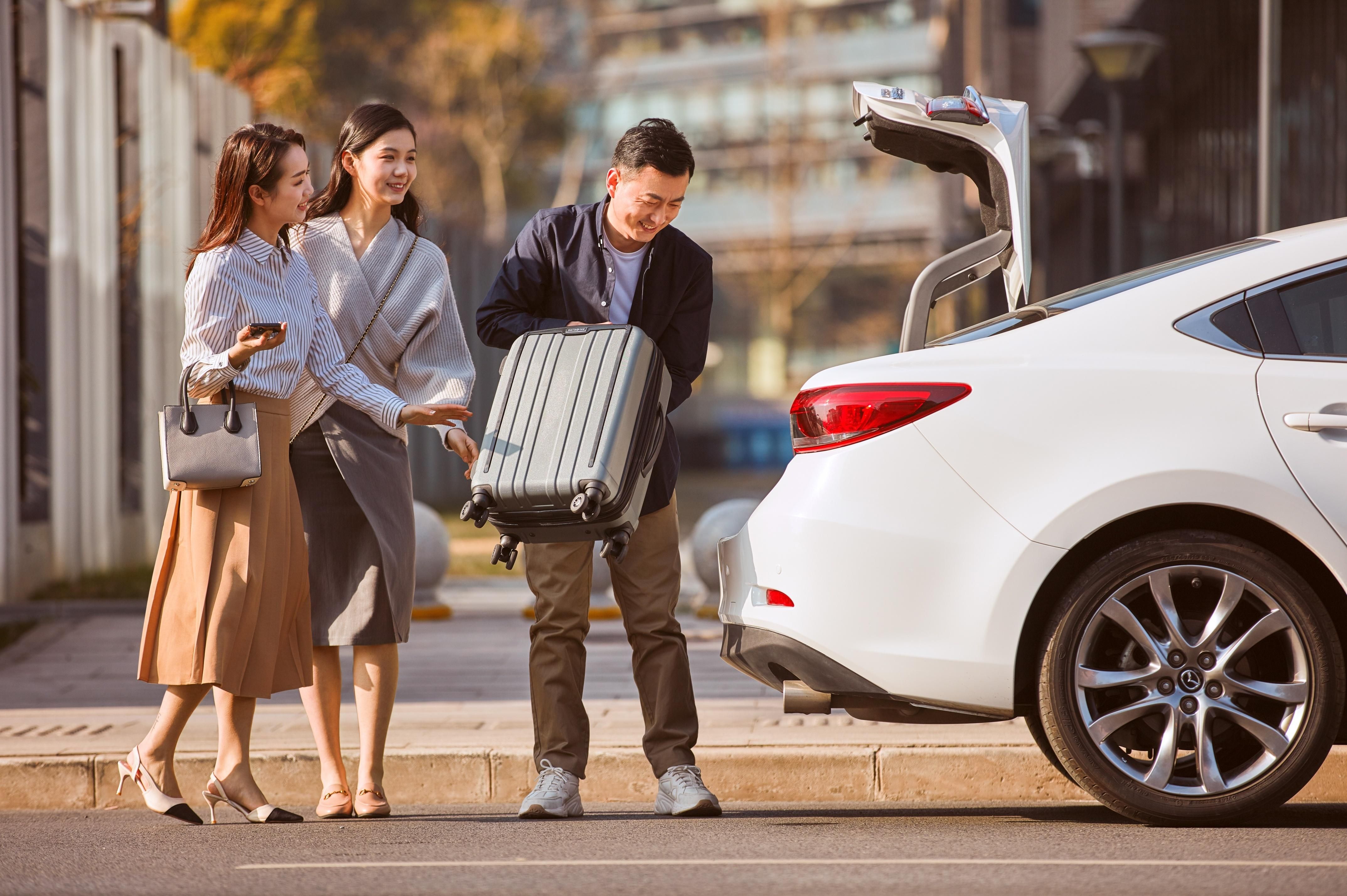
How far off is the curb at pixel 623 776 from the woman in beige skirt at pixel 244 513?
1.70ft

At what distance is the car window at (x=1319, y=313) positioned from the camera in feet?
14.4

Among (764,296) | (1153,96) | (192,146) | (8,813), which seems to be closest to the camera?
(8,813)

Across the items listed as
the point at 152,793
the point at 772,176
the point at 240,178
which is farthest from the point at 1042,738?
the point at 772,176

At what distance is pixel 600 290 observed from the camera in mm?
4852

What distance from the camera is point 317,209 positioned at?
4898 millimetres

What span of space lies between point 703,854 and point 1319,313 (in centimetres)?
208

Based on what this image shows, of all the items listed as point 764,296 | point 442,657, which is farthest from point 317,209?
point 764,296

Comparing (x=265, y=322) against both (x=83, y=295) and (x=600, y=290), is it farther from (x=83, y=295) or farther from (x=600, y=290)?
(x=83, y=295)

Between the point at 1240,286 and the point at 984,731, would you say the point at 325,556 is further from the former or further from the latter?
the point at 1240,286

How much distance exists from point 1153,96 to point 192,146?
13.4m

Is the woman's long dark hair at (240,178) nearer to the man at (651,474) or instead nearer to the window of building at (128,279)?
the man at (651,474)

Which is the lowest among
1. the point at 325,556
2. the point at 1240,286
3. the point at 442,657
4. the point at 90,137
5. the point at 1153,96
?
the point at 442,657

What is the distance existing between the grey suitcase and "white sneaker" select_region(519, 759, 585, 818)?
648 mm

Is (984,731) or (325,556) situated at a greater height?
(325,556)
